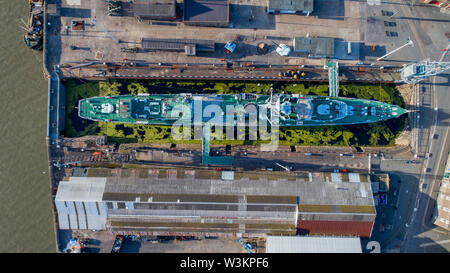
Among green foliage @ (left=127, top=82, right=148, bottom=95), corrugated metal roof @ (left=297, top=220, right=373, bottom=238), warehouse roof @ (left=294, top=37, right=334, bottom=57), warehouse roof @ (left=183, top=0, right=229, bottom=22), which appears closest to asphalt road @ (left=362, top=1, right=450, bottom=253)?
corrugated metal roof @ (left=297, top=220, right=373, bottom=238)

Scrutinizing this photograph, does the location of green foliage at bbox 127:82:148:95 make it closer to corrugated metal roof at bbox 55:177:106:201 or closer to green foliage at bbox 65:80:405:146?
green foliage at bbox 65:80:405:146

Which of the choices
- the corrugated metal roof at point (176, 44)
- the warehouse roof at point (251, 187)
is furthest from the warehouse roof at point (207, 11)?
the warehouse roof at point (251, 187)

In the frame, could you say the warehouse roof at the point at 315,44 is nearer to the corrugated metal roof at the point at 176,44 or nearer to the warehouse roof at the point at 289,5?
the warehouse roof at the point at 289,5

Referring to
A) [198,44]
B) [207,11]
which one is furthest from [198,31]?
[207,11]

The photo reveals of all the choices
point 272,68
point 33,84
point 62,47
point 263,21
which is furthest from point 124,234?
point 263,21

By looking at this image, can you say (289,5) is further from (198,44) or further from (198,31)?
(198,44)
